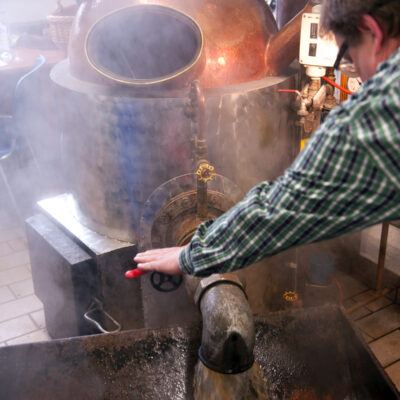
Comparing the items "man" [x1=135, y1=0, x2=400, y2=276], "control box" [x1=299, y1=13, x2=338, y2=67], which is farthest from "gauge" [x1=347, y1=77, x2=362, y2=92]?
"man" [x1=135, y1=0, x2=400, y2=276]

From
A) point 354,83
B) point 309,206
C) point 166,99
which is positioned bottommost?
point 354,83

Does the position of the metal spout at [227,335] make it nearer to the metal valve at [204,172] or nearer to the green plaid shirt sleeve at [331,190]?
the green plaid shirt sleeve at [331,190]

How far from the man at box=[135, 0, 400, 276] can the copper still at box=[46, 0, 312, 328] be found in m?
1.07

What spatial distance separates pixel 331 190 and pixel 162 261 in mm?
692

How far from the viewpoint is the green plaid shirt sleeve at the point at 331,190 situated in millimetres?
966

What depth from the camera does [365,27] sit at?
3.81 ft

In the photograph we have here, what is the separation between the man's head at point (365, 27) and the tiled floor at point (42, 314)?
93.0 inches

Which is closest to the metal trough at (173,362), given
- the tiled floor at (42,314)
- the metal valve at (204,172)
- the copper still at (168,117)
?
the copper still at (168,117)

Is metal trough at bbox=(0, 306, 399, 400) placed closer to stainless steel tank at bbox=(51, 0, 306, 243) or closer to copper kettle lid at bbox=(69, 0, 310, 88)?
stainless steel tank at bbox=(51, 0, 306, 243)

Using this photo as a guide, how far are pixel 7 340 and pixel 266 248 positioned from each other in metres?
2.81

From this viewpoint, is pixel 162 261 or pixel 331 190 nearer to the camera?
pixel 331 190

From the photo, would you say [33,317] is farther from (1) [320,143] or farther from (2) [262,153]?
(1) [320,143]

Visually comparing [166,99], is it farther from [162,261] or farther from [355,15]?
[355,15]

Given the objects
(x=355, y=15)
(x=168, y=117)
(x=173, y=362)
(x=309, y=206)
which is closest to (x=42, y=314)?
(x=173, y=362)
